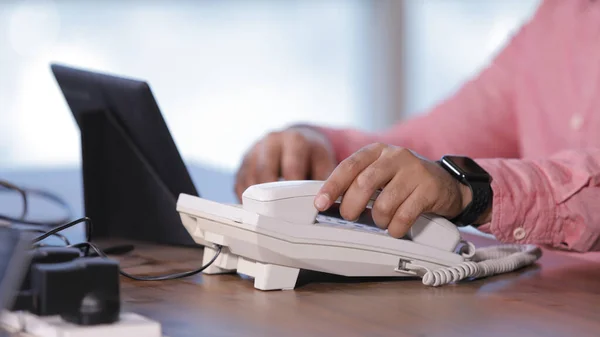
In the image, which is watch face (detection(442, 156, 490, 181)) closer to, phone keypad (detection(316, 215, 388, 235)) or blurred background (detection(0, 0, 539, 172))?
phone keypad (detection(316, 215, 388, 235))

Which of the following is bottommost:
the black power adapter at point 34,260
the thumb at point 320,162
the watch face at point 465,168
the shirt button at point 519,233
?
the shirt button at point 519,233

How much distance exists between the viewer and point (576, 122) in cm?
175

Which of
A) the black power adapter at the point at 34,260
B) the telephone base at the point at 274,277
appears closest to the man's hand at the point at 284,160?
the telephone base at the point at 274,277

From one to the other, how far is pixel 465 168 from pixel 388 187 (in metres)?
0.15

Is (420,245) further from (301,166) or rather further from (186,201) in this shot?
(301,166)

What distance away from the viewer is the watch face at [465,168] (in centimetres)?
106

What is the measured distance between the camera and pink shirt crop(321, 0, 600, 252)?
1.12 m

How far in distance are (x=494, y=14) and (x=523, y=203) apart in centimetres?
347

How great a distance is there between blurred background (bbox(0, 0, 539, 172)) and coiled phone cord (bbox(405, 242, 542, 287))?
3200 mm

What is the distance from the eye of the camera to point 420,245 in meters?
0.98

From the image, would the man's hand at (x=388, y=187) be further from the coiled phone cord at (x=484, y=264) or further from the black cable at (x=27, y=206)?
the black cable at (x=27, y=206)

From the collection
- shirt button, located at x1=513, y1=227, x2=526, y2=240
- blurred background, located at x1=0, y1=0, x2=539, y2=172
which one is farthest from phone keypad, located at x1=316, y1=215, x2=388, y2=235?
blurred background, located at x1=0, y1=0, x2=539, y2=172

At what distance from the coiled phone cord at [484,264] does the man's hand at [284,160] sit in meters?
0.43

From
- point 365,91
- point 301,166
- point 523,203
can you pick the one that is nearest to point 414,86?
point 365,91
